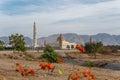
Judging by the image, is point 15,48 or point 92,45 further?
point 92,45

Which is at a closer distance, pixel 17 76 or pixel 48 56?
pixel 17 76

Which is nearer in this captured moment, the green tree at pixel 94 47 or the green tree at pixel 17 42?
the green tree at pixel 17 42

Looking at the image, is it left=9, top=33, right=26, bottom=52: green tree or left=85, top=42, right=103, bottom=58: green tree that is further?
left=85, top=42, right=103, bottom=58: green tree

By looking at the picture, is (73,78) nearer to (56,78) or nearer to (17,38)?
(56,78)

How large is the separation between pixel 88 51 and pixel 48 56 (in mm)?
59970

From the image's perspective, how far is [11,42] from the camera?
59.5 meters

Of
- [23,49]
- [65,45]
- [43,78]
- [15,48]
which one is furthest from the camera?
[65,45]

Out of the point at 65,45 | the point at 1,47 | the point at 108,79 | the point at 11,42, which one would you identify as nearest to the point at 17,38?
the point at 11,42

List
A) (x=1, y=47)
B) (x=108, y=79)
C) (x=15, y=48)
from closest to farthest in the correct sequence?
(x=108, y=79) → (x=15, y=48) → (x=1, y=47)

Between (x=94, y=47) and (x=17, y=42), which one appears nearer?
(x=17, y=42)

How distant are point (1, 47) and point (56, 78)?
167 feet

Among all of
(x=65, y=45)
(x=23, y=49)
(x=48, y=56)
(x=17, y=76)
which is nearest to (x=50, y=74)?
(x=17, y=76)

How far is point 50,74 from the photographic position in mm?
14227

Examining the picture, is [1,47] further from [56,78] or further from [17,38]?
[56,78]
